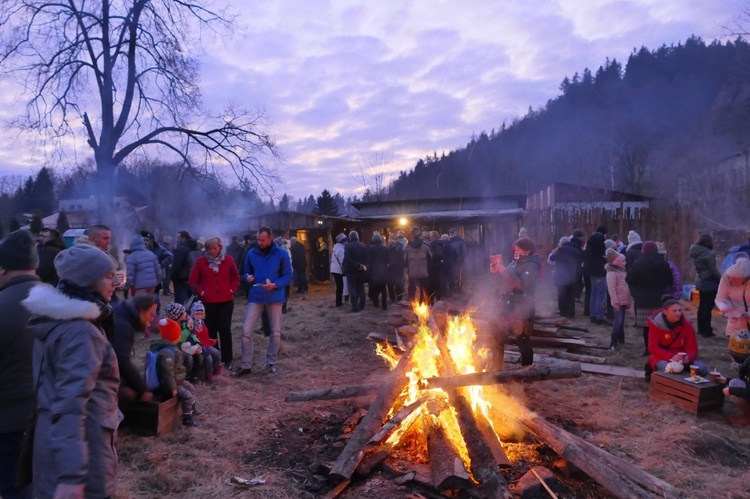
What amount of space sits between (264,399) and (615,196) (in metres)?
33.0

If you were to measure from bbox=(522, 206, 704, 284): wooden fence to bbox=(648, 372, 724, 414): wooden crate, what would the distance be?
10288 millimetres

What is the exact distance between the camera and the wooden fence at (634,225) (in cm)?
1359

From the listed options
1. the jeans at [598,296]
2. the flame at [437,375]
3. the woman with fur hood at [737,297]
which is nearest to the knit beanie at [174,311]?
the flame at [437,375]

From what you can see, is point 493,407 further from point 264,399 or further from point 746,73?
point 746,73

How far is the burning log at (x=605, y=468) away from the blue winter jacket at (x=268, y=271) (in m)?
4.15

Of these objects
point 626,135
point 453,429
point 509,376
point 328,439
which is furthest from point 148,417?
point 626,135

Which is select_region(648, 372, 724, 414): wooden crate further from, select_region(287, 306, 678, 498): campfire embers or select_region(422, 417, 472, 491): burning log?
select_region(422, 417, 472, 491): burning log

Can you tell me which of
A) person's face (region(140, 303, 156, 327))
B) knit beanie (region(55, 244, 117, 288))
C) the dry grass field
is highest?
knit beanie (region(55, 244, 117, 288))

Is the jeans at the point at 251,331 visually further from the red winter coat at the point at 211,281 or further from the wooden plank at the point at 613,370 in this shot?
the wooden plank at the point at 613,370

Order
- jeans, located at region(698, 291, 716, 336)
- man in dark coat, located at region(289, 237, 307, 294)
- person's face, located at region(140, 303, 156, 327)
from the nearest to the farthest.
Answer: person's face, located at region(140, 303, 156, 327), jeans, located at region(698, 291, 716, 336), man in dark coat, located at region(289, 237, 307, 294)

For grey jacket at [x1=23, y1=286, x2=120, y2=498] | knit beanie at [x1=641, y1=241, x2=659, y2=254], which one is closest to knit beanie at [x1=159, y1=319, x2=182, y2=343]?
grey jacket at [x1=23, y1=286, x2=120, y2=498]

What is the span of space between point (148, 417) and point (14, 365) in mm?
2151

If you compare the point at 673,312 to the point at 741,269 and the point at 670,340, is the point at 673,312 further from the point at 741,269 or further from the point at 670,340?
the point at 741,269

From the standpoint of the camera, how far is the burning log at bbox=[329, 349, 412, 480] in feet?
11.4
